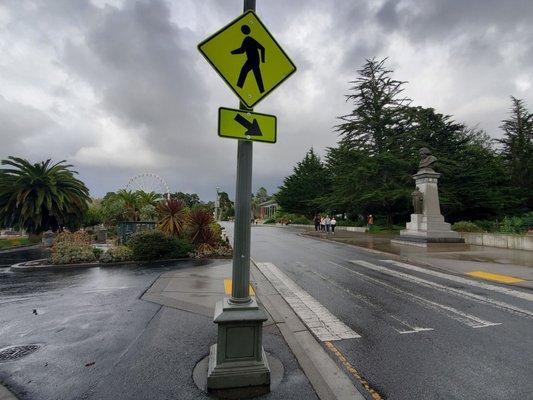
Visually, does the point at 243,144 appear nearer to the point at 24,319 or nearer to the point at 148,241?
the point at 24,319

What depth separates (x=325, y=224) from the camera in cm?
2964

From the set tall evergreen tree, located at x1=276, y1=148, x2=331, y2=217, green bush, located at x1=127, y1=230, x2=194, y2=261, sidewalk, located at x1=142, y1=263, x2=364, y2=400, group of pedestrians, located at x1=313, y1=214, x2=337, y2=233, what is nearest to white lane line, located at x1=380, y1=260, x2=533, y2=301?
sidewalk, located at x1=142, y1=263, x2=364, y2=400

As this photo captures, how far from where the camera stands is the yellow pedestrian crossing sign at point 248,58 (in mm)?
3293

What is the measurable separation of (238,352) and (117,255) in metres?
10.1

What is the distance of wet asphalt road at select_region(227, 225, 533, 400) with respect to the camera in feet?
11.0

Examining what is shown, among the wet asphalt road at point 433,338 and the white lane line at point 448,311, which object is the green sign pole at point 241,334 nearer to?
the wet asphalt road at point 433,338

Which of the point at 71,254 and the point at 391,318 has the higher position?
the point at 71,254

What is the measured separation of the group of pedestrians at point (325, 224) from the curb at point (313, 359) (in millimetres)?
22667

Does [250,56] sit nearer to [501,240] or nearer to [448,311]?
[448,311]

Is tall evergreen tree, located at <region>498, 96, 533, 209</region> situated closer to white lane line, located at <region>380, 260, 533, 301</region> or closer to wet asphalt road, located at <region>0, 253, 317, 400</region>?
white lane line, located at <region>380, 260, 533, 301</region>

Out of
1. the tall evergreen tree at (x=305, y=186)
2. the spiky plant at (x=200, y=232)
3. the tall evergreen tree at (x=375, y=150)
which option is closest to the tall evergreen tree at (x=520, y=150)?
the tall evergreen tree at (x=375, y=150)

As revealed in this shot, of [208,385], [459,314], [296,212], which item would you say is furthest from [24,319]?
[296,212]

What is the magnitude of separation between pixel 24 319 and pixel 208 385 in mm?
4233

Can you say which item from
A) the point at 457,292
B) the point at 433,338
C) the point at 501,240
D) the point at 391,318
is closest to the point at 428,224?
the point at 501,240
